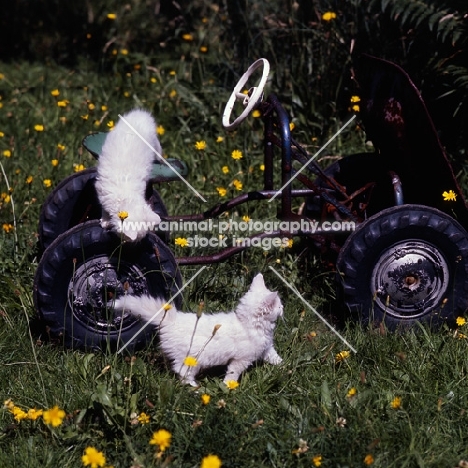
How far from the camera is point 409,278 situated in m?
3.53

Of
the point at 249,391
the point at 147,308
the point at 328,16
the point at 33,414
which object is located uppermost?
the point at 328,16

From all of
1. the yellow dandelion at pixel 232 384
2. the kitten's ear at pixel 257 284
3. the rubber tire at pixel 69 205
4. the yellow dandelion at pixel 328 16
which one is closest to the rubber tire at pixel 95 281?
the kitten's ear at pixel 257 284

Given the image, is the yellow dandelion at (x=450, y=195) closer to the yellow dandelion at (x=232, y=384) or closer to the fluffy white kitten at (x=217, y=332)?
the fluffy white kitten at (x=217, y=332)

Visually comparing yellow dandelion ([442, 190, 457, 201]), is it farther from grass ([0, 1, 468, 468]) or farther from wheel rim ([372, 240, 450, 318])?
grass ([0, 1, 468, 468])

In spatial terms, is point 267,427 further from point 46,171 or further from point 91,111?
point 91,111

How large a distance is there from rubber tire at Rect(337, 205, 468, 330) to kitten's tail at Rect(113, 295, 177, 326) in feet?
2.59

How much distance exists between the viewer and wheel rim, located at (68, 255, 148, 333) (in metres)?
3.42

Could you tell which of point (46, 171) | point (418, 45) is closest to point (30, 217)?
point (46, 171)

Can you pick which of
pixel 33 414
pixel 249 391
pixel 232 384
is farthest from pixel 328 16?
pixel 33 414

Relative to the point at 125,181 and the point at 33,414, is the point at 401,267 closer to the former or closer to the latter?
the point at 125,181

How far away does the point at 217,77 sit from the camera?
5.92 metres

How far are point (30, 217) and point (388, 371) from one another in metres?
2.33

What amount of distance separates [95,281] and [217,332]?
584mm

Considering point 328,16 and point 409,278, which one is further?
point 328,16
